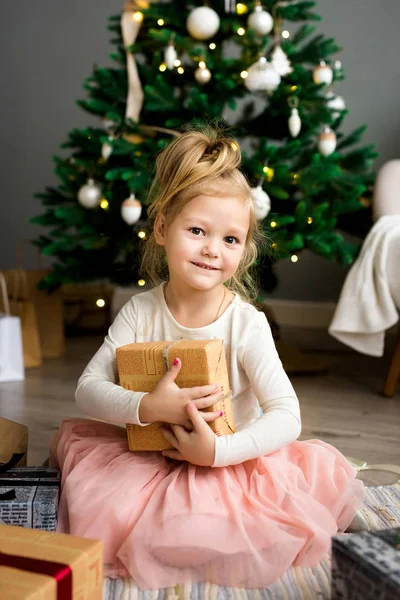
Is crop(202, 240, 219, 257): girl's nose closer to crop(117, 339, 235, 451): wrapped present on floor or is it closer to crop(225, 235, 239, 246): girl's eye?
crop(225, 235, 239, 246): girl's eye

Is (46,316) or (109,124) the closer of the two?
(109,124)

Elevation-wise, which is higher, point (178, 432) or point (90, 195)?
point (90, 195)

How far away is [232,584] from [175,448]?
22cm

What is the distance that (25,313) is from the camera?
2486mm

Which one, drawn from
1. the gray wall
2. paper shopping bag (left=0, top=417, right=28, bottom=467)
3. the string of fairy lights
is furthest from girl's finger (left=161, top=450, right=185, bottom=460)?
the gray wall

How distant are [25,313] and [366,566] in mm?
1864

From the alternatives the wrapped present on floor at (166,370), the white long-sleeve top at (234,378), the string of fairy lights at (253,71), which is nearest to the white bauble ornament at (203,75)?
the string of fairy lights at (253,71)

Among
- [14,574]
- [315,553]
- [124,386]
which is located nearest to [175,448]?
[124,386]

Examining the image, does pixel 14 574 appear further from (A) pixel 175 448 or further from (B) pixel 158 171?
(B) pixel 158 171

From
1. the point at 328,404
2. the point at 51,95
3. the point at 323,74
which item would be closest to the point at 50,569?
the point at 328,404

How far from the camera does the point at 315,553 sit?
1.05 meters

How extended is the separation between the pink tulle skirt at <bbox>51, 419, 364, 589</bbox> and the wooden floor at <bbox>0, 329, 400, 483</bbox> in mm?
321

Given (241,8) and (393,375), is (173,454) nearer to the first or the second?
(393,375)

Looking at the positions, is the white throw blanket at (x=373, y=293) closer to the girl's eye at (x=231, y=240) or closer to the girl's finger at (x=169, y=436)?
the girl's eye at (x=231, y=240)
